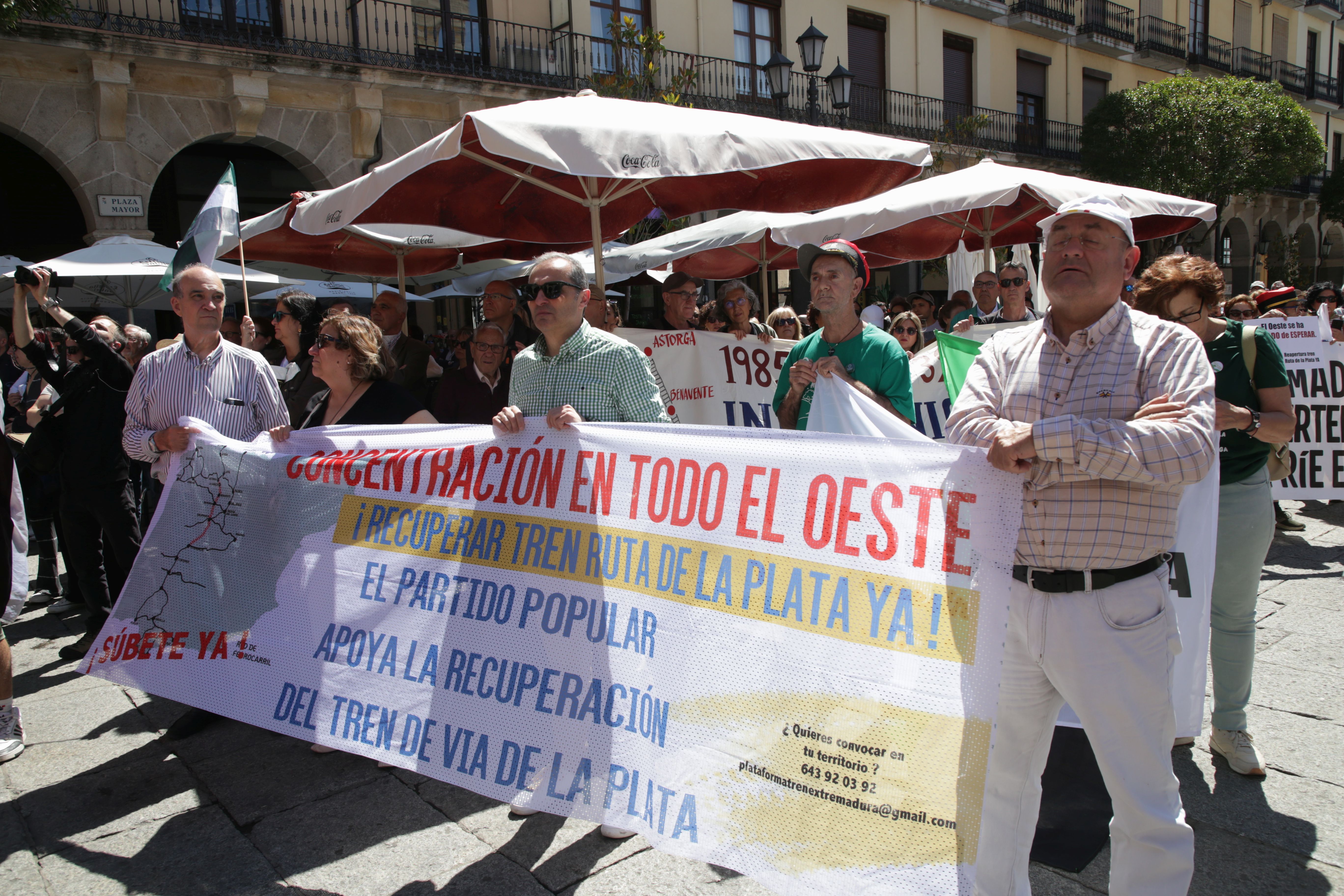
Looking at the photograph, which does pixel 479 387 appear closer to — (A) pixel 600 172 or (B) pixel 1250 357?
(A) pixel 600 172

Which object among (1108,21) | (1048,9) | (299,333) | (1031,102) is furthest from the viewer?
(1108,21)

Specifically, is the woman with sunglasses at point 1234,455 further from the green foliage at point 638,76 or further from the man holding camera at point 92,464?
the green foliage at point 638,76

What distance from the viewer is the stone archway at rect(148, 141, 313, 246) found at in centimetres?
1485

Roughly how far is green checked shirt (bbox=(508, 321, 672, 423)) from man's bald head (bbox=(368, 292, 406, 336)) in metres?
3.13

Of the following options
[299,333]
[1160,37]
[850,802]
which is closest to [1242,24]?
[1160,37]

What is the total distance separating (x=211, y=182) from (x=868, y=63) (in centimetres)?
1513

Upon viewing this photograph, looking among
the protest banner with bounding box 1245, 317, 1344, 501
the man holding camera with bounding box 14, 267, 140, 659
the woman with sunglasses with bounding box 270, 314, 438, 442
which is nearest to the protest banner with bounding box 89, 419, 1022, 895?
the woman with sunglasses with bounding box 270, 314, 438, 442

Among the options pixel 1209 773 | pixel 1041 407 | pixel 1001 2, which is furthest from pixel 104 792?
pixel 1001 2

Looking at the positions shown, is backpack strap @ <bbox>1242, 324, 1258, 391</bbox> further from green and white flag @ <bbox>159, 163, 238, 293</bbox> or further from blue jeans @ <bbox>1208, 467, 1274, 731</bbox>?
green and white flag @ <bbox>159, 163, 238, 293</bbox>

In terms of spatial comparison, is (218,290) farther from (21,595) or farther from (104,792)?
(104,792)

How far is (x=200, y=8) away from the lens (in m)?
13.4

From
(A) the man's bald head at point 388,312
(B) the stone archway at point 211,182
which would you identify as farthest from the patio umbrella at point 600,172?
(B) the stone archway at point 211,182

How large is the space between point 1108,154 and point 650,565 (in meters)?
27.0

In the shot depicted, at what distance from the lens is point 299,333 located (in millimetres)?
4617
